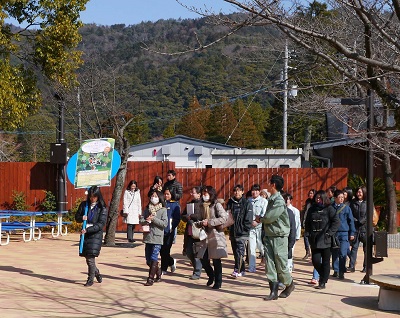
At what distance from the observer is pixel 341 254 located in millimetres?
14484

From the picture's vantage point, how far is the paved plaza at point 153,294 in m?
10.9

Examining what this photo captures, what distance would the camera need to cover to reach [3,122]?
20062 mm

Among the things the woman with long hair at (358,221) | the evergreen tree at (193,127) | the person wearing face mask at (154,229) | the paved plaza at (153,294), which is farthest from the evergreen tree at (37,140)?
the person wearing face mask at (154,229)

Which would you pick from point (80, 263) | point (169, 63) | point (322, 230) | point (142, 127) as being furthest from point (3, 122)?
point (169, 63)

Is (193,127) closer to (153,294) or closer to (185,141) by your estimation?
(185,141)

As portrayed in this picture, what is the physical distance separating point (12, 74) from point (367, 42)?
13015 millimetres

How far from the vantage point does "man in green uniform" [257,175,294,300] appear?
38.5 ft

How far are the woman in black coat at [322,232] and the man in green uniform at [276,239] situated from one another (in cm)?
138

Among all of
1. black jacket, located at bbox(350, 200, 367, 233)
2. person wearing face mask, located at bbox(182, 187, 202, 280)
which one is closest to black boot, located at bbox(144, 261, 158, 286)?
person wearing face mask, located at bbox(182, 187, 202, 280)

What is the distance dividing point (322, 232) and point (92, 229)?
155 inches

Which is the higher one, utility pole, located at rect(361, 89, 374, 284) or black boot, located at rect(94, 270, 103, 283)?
utility pole, located at rect(361, 89, 374, 284)

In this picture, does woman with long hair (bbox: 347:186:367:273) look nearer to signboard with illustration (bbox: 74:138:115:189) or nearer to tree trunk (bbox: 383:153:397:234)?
signboard with illustration (bbox: 74:138:115:189)

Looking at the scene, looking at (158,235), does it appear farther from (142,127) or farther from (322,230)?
A: (142,127)

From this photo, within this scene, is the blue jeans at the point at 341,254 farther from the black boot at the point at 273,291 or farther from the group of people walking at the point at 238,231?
the black boot at the point at 273,291
